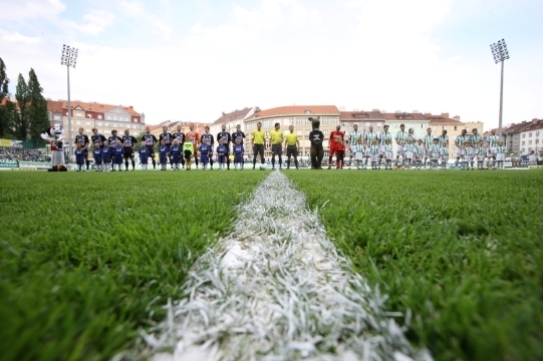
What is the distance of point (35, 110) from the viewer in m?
48.1

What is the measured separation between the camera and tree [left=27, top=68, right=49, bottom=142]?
47562mm

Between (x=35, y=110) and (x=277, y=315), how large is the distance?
206 ft

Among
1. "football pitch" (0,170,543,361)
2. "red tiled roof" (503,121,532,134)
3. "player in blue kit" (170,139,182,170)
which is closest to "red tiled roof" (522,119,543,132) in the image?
"red tiled roof" (503,121,532,134)

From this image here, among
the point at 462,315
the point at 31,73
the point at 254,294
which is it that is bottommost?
the point at 254,294

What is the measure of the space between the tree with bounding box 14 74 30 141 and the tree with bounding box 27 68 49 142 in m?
0.55

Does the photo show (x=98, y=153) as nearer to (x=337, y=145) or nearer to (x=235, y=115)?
(x=337, y=145)

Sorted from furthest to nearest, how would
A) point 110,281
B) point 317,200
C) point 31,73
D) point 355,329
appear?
point 31,73 → point 317,200 → point 110,281 → point 355,329

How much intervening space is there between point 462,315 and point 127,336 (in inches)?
28.8

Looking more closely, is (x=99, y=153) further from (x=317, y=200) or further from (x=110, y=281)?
(x=110, y=281)

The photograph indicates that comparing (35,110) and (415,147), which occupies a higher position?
(35,110)

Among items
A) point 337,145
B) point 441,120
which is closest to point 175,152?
point 337,145

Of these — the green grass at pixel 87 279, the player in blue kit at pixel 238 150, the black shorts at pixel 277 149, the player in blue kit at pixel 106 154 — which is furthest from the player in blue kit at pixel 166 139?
the green grass at pixel 87 279

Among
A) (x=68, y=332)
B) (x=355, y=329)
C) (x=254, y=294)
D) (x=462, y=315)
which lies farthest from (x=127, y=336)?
(x=462, y=315)

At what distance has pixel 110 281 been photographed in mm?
813
